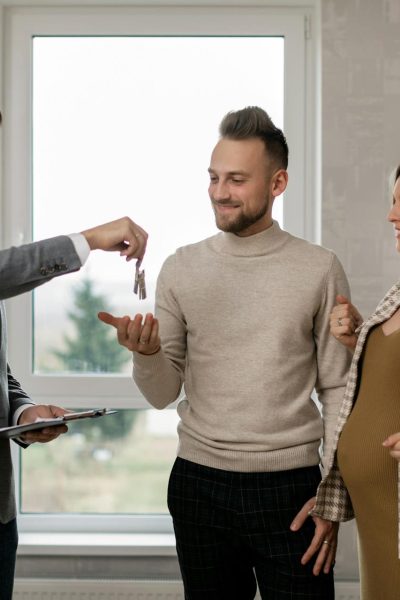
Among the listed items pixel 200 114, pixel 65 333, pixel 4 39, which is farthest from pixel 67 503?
pixel 4 39

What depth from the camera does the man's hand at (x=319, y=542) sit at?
5.94ft

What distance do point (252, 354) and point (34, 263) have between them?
580 mm

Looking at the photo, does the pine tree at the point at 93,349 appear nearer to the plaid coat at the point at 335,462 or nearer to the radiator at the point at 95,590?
the radiator at the point at 95,590

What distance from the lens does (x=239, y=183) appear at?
1.91 metres

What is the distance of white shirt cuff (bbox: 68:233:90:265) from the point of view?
1572 mm

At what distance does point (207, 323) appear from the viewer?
1936 millimetres

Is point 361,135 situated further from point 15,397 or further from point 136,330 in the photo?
point 15,397

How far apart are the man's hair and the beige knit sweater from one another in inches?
7.1

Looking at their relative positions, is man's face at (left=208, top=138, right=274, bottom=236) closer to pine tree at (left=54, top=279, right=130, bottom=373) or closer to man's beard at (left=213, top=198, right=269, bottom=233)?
man's beard at (left=213, top=198, right=269, bottom=233)

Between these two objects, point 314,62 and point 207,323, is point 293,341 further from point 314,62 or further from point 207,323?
point 314,62

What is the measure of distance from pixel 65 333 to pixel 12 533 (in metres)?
1.27

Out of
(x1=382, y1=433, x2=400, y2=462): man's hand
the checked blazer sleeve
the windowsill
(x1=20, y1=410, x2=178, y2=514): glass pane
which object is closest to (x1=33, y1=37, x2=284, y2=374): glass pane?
(x1=20, y1=410, x2=178, y2=514): glass pane

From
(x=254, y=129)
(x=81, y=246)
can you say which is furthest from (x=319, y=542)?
(x=254, y=129)

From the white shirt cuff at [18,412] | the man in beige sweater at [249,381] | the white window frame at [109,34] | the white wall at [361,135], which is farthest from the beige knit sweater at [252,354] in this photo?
the white window frame at [109,34]
